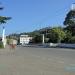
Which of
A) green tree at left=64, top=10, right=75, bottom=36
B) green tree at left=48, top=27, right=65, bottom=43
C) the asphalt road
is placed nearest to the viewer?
the asphalt road

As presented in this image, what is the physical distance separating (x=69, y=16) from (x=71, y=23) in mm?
4914

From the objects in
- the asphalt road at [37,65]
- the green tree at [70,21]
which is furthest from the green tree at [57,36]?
the asphalt road at [37,65]

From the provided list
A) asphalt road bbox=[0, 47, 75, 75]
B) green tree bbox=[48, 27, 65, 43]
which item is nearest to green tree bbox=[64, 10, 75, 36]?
green tree bbox=[48, 27, 65, 43]

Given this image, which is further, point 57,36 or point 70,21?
point 57,36

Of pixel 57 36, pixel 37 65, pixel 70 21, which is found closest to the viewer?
pixel 37 65

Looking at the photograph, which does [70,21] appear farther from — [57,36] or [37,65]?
[37,65]

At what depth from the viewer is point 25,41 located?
6909 inches

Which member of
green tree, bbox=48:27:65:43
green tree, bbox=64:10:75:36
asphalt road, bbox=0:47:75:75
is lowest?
asphalt road, bbox=0:47:75:75

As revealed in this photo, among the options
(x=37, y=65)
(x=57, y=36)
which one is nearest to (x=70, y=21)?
(x=57, y=36)

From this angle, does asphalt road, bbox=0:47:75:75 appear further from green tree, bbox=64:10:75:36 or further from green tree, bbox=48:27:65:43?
green tree, bbox=48:27:65:43

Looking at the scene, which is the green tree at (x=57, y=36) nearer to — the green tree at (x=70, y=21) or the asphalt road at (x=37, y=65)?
the green tree at (x=70, y=21)

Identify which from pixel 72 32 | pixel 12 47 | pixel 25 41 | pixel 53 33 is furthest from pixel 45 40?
pixel 12 47

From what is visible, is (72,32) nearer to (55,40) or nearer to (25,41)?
(55,40)

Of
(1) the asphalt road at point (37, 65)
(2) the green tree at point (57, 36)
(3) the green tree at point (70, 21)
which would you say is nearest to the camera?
(1) the asphalt road at point (37, 65)
